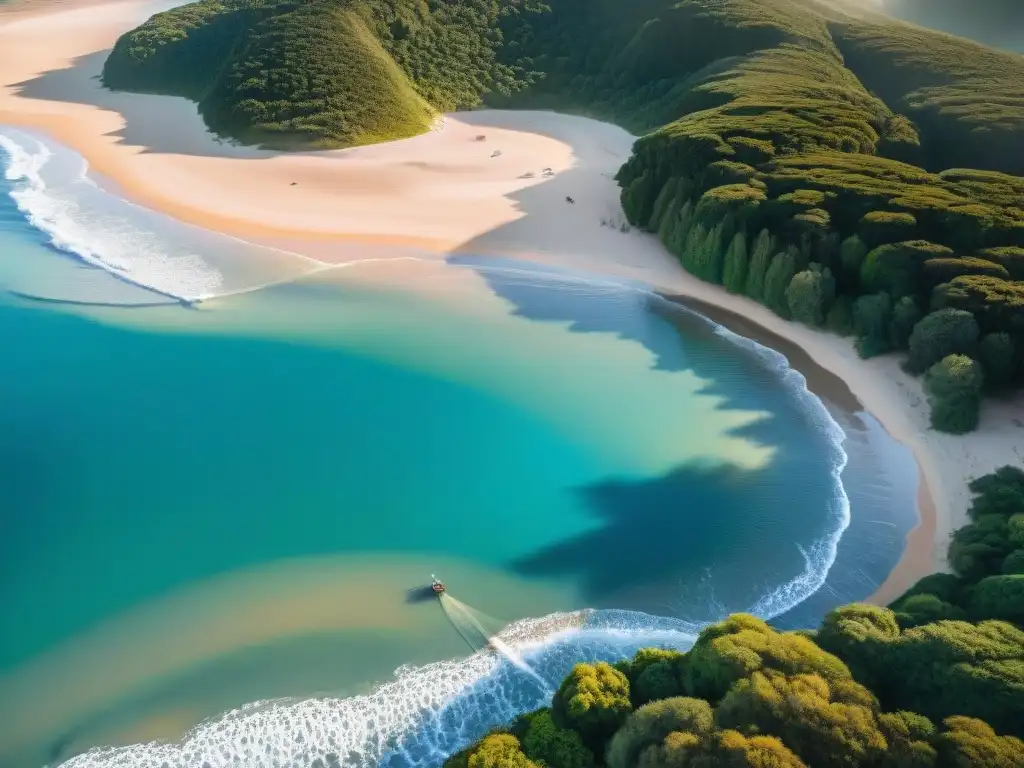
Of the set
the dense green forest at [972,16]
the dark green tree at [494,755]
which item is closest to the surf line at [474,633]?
the dark green tree at [494,755]

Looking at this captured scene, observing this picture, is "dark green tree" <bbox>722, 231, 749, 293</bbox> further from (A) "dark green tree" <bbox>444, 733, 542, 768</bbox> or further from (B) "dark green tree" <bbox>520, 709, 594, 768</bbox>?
(A) "dark green tree" <bbox>444, 733, 542, 768</bbox>

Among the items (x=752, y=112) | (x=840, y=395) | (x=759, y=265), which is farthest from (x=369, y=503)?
(x=752, y=112)

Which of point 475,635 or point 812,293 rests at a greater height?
point 812,293

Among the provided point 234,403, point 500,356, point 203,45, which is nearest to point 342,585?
point 234,403

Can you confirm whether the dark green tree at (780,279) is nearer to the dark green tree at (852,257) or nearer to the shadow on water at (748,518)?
the dark green tree at (852,257)

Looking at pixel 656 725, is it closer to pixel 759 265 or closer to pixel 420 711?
pixel 420 711

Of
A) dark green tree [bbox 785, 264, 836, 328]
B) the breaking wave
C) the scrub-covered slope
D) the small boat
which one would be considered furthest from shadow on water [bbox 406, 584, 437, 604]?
the scrub-covered slope
